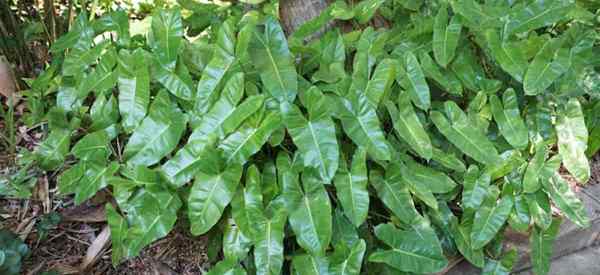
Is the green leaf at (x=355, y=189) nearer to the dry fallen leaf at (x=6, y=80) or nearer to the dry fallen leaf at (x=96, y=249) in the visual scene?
the dry fallen leaf at (x=96, y=249)

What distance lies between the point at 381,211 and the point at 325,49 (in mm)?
622

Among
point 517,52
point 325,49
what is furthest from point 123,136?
point 517,52

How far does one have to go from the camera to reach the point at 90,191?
1.67 meters

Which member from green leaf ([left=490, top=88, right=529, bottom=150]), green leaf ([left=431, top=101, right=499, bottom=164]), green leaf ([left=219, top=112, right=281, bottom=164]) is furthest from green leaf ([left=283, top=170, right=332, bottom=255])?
green leaf ([left=490, top=88, right=529, bottom=150])

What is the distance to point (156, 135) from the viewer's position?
1.68 metres

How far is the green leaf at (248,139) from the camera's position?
160cm

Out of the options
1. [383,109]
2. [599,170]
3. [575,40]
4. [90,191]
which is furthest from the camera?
[599,170]

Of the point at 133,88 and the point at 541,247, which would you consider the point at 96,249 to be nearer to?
the point at 133,88

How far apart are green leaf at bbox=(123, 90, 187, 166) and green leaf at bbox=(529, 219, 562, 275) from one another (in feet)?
4.29

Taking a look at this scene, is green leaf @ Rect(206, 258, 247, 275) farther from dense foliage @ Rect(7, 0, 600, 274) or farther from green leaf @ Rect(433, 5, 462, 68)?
green leaf @ Rect(433, 5, 462, 68)

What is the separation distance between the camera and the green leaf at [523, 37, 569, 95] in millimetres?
1865

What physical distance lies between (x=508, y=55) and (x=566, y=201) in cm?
57

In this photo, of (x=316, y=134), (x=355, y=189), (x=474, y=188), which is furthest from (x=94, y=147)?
(x=474, y=188)

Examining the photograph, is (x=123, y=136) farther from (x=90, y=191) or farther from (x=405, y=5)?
(x=405, y=5)
